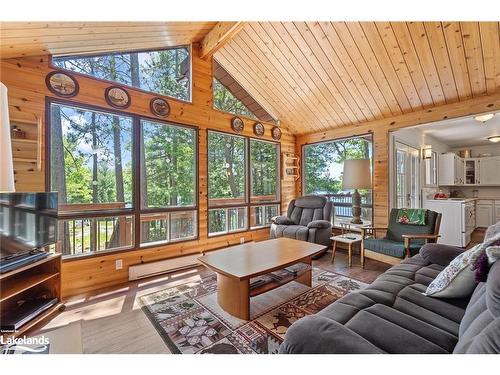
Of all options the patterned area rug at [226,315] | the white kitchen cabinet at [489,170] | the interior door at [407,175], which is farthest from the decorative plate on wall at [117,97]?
the white kitchen cabinet at [489,170]

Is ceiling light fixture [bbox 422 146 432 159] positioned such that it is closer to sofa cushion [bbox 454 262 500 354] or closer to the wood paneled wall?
the wood paneled wall

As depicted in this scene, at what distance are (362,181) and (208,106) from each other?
2.72 meters

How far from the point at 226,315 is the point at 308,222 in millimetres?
2506

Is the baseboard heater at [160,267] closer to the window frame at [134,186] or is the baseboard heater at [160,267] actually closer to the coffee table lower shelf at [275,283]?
the window frame at [134,186]

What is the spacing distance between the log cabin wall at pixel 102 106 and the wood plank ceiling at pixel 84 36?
230 millimetres

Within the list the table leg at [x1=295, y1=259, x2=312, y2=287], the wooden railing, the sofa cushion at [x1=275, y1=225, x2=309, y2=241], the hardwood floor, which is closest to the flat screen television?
the hardwood floor

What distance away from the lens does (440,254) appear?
212cm

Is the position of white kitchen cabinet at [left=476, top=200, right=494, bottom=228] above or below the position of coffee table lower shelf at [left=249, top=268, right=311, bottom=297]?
above

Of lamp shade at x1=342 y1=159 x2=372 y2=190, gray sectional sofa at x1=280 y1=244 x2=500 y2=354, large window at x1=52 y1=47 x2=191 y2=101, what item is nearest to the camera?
gray sectional sofa at x1=280 y1=244 x2=500 y2=354

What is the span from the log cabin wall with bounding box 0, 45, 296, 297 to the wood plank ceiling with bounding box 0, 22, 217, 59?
0.75 feet

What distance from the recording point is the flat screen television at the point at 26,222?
6.24 ft

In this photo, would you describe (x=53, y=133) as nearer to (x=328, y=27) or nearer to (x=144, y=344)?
(x=144, y=344)

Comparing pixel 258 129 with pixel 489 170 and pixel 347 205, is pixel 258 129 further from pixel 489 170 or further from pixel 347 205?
pixel 489 170

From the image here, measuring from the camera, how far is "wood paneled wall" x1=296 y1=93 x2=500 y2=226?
10.6ft
